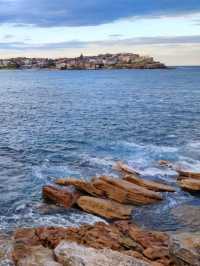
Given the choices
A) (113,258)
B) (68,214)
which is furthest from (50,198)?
(113,258)

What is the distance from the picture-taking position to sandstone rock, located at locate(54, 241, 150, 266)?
761 inches

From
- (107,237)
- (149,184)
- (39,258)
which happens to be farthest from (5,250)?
(149,184)

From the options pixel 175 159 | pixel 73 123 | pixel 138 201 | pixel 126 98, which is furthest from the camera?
pixel 126 98

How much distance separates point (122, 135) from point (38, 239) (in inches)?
1432

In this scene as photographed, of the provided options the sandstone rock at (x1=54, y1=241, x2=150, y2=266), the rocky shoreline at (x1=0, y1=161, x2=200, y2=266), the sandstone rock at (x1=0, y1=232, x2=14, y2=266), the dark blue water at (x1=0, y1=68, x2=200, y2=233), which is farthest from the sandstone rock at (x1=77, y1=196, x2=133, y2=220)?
the sandstone rock at (x1=54, y1=241, x2=150, y2=266)

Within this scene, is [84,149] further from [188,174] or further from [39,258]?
[39,258]

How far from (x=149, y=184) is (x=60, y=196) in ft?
24.5

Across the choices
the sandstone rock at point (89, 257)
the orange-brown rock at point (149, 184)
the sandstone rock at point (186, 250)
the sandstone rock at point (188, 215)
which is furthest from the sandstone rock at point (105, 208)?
the sandstone rock at point (186, 250)

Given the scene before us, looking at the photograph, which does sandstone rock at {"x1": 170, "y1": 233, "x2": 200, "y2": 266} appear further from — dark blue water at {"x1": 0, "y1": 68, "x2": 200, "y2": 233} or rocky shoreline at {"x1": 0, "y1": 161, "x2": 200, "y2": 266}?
dark blue water at {"x1": 0, "y1": 68, "x2": 200, "y2": 233}

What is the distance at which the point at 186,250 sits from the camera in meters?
19.6

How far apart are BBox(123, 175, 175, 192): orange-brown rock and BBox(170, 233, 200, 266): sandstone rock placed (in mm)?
13775

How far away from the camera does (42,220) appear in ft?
95.9

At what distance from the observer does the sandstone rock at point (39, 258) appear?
19609 millimetres

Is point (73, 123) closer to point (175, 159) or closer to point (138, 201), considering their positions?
point (175, 159)
